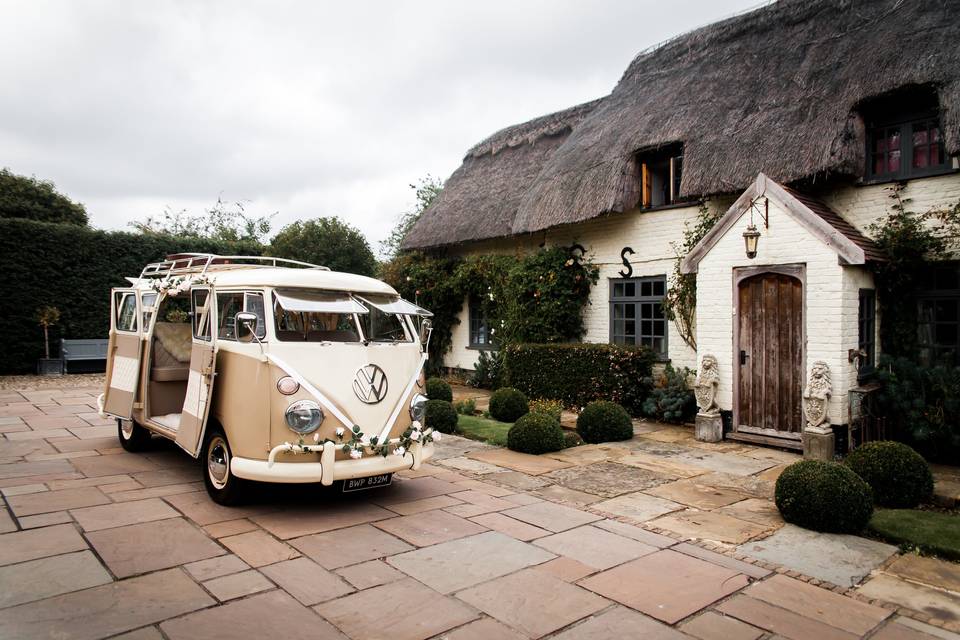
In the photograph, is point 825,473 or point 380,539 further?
point 825,473

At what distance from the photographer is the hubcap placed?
547 centimetres

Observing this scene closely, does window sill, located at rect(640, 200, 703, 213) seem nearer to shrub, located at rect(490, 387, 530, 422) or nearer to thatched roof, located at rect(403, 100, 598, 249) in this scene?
thatched roof, located at rect(403, 100, 598, 249)

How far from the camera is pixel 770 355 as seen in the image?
8273 millimetres

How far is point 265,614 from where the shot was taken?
3.53m

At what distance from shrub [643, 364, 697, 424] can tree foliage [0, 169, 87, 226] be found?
19.7 m

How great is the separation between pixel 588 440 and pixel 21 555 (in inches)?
255

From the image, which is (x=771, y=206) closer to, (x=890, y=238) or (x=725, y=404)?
(x=890, y=238)

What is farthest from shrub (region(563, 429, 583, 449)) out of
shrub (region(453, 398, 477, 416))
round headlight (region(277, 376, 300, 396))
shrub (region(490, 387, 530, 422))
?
round headlight (region(277, 376, 300, 396))

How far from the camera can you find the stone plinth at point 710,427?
8.64 m

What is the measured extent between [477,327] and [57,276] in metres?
10.6

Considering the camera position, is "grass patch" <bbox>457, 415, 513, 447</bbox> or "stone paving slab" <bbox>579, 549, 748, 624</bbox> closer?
"stone paving slab" <bbox>579, 549, 748, 624</bbox>

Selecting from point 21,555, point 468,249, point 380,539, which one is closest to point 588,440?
point 380,539

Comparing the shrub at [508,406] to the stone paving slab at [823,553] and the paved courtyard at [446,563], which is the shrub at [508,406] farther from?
the stone paving slab at [823,553]

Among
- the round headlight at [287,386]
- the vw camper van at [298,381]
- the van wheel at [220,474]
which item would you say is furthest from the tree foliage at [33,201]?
the round headlight at [287,386]
